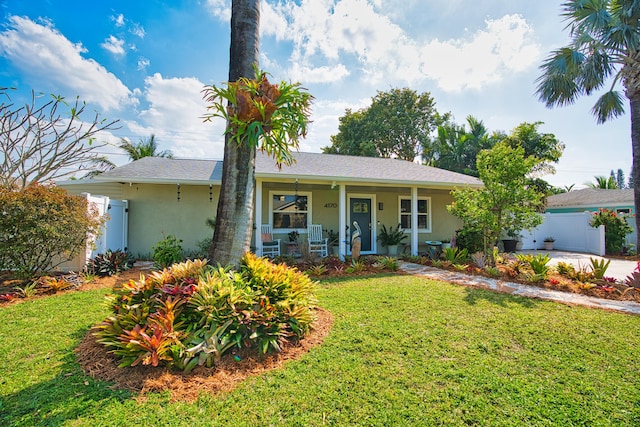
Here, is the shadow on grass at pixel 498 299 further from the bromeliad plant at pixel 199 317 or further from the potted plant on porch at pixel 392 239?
the potted plant on porch at pixel 392 239

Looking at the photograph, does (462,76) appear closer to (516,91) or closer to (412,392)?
(516,91)

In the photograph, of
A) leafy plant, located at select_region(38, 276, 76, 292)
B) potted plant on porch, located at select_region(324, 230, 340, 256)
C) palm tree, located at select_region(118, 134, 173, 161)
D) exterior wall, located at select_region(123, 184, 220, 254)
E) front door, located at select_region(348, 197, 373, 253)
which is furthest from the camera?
palm tree, located at select_region(118, 134, 173, 161)

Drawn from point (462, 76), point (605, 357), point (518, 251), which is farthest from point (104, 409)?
point (518, 251)

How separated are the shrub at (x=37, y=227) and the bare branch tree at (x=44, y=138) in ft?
11.2

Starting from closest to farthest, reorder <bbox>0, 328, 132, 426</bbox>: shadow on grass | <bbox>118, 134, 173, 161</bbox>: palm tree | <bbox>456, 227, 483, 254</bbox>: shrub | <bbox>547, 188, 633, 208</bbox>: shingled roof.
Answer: <bbox>0, 328, 132, 426</bbox>: shadow on grass, <bbox>456, 227, 483, 254</bbox>: shrub, <bbox>547, 188, 633, 208</bbox>: shingled roof, <bbox>118, 134, 173, 161</bbox>: palm tree

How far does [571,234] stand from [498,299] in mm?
10896

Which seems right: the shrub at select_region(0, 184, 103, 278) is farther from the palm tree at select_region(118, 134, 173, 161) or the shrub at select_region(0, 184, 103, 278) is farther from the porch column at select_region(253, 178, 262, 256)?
the palm tree at select_region(118, 134, 173, 161)

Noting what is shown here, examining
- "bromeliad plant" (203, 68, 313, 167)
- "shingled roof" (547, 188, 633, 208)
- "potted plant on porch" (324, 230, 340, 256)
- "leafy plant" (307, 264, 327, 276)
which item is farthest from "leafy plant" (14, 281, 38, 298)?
"shingled roof" (547, 188, 633, 208)

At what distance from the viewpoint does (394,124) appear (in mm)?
23078

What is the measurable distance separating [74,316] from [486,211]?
8.82 metres

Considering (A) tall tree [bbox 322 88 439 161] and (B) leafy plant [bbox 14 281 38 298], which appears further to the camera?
(A) tall tree [bbox 322 88 439 161]

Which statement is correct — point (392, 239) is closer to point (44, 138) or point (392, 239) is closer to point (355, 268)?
point (355, 268)

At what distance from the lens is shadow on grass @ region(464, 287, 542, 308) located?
15.9 ft

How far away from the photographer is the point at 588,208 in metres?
17.0
